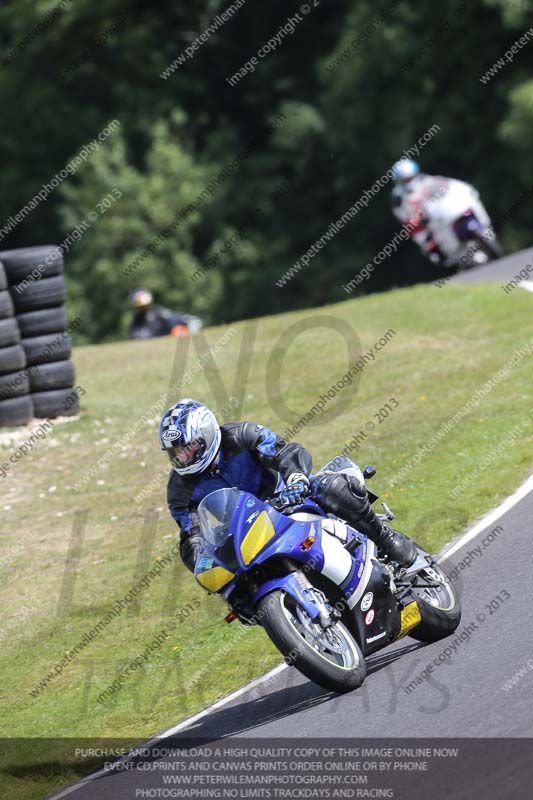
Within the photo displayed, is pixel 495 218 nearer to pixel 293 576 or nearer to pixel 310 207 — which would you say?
pixel 310 207

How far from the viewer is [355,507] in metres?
7.18

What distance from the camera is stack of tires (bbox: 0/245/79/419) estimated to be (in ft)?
47.3

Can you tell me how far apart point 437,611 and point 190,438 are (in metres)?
1.76

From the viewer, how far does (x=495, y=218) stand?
37562 mm

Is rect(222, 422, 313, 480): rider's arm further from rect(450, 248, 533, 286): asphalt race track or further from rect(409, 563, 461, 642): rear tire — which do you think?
rect(450, 248, 533, 286): asphalt race track

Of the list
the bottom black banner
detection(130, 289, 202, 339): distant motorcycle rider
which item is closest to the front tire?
the bottom black banner

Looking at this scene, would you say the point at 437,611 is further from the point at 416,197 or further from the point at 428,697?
the point at 416,197

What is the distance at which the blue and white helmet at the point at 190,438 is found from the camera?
23.1 feet

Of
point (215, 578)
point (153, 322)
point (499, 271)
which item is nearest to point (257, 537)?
point (215, 578)

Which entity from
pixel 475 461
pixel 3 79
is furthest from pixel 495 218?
pixel 475 461

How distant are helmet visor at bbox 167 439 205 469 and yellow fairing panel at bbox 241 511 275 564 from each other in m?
0.62

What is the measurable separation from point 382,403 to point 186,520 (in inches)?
265

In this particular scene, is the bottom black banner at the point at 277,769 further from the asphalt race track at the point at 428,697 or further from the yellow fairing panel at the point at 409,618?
the yellow fairing panel at the point at 409,618

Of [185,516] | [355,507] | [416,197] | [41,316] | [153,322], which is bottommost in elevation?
[153,322]
